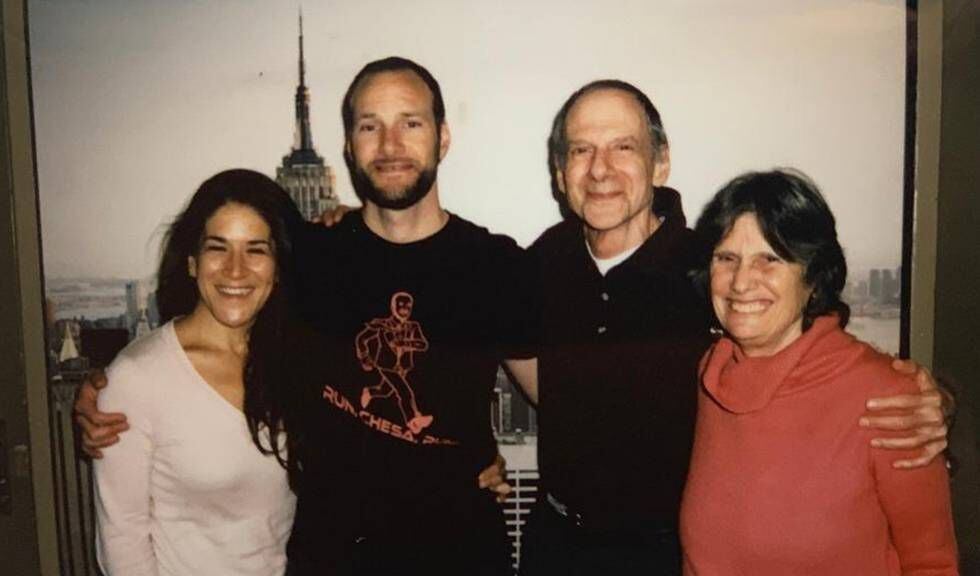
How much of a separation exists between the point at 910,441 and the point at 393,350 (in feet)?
2.82

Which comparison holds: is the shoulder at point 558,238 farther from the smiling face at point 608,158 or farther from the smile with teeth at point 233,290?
the smile with teeth at point 233,290

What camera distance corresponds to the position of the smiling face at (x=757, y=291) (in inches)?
48.4

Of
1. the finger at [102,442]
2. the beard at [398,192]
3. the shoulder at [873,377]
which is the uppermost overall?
the beard at [398,192]

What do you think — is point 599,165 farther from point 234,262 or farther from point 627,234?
point 234,262

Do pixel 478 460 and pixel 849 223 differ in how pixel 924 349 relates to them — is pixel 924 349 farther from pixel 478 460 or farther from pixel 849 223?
pixel 478 460

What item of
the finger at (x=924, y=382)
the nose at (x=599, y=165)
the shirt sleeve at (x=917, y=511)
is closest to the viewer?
the shirt sleeve at (x=917, y=511)

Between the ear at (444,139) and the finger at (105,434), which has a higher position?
the ear at (444,139)

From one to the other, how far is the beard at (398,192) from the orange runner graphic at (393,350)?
0.17 metres

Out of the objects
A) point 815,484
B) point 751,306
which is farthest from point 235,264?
point 815,484

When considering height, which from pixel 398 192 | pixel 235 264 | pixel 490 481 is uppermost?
pixel 398 192

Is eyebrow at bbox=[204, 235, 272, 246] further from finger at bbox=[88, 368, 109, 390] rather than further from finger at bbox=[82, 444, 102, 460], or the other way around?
finger at bbox=[82, 444, 102, 460]

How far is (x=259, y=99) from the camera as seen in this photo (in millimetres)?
1452

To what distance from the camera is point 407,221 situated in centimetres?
146

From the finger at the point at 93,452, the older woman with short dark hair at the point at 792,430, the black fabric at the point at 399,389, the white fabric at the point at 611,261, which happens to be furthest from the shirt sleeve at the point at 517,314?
the finger at the point at 93,452
